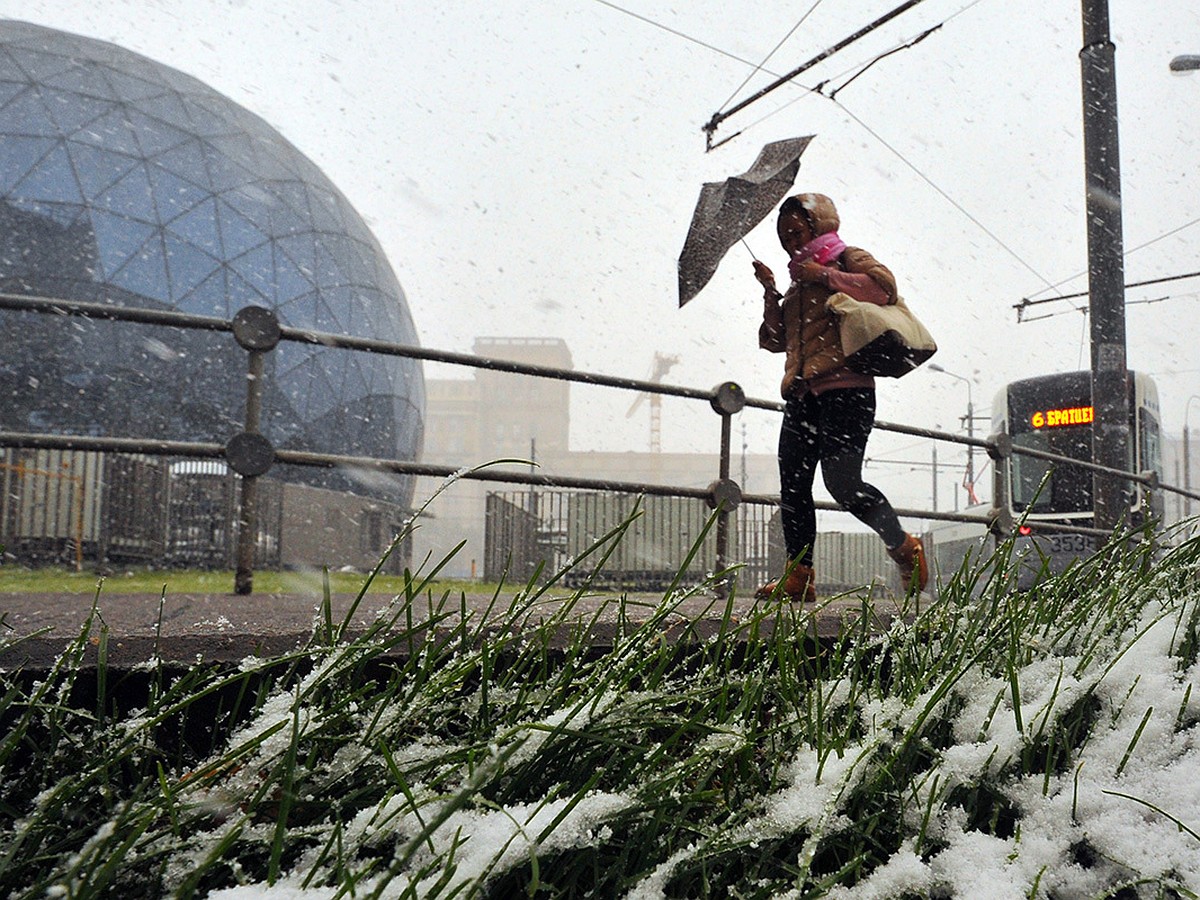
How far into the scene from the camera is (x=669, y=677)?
1727mm

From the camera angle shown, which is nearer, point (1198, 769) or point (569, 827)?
point (569, 827)

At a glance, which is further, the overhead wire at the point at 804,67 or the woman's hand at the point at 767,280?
the overhead wire at the point at 804,67

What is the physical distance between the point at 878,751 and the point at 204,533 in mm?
12844

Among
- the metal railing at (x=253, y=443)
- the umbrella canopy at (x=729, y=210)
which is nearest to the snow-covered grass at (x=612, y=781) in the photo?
the metal railing at (x=253, y=443)

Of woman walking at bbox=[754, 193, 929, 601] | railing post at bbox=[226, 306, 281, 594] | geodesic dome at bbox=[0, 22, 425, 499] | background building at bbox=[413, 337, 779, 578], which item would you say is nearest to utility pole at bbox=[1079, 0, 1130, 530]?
woman walking at bbox=[754, 193, 929, 601]

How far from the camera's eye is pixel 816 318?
3.37m

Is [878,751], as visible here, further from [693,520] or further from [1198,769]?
[693,520]

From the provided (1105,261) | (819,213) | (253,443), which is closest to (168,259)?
(1105,261)

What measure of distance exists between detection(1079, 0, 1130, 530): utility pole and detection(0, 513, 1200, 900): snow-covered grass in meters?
5.76

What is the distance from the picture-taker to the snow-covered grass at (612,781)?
0.97 meters

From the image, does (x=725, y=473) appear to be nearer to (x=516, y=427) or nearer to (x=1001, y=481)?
(x=1001, y=481)

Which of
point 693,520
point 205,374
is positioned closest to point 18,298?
point 693,520

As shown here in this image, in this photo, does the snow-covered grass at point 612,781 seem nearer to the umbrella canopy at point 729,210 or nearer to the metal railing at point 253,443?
the metal railing at point 253,443

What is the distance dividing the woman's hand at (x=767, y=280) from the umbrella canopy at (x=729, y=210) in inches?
8.3
